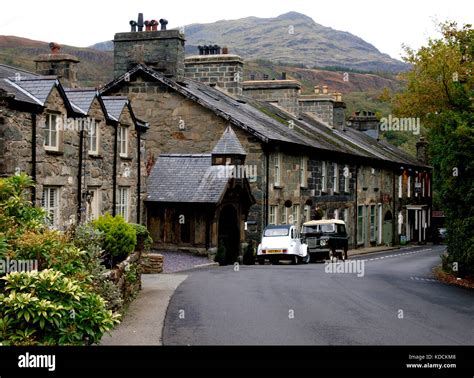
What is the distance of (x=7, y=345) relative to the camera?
8766 mm

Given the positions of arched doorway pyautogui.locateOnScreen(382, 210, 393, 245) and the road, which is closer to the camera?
the road

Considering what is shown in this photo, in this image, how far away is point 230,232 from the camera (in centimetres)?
3316

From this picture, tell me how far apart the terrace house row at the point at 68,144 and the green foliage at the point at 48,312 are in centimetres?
853

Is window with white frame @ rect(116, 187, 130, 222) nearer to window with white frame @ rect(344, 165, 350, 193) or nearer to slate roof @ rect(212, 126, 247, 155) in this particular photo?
slate roof @ rect(212, 126, 247, 155)

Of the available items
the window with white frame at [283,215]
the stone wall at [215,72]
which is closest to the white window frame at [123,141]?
the window with white frame at [283,215]

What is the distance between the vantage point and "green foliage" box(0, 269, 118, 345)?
29.8ft

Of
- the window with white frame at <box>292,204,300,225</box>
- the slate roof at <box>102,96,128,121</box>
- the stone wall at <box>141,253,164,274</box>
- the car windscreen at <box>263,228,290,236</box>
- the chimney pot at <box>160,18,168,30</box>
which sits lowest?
the stone wall at <box>141,253,164,274</box>

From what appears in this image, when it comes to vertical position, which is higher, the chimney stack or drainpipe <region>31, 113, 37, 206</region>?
the chimney stack

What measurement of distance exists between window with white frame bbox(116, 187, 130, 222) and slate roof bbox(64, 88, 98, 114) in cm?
430

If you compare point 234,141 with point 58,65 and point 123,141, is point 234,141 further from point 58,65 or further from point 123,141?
point 58,65

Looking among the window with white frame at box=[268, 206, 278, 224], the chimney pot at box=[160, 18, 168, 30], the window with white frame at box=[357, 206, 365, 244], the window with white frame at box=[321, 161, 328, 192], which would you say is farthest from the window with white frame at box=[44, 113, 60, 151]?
the window with white frame at box=[357, 206, 365, 244]

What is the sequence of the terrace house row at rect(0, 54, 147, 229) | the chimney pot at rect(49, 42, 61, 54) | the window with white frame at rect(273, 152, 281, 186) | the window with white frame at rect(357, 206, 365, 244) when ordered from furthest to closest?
the window with white frame at rect(357, 206, 365, 244)
the window with white frame at rect(273, 152, 281, 186)
the chimney pot at rect(49, 42, 61, 54)
the terrace house row at rect(0, 54, 147, 229)

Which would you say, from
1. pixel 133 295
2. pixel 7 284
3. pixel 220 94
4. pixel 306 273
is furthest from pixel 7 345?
pixel 220 94

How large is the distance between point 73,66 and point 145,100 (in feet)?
24.3
